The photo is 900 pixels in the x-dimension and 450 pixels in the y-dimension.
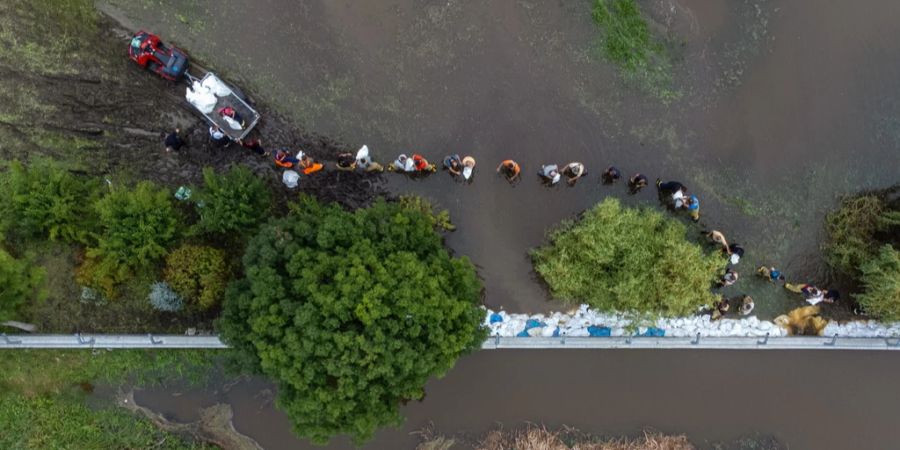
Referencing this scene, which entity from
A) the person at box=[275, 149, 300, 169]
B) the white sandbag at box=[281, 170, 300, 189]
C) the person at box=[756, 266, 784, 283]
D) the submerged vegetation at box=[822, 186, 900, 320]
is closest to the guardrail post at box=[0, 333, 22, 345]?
the white sandbag at box=[281, 170, 300, 189]

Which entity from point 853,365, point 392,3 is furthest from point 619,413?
point 392,3

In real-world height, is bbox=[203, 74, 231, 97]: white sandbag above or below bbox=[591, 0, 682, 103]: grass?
→ below

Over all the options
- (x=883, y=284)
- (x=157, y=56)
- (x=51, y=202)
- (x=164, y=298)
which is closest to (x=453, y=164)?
(x=164, y=298)

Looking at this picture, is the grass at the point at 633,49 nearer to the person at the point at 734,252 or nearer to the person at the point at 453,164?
the person at the point at 734,252

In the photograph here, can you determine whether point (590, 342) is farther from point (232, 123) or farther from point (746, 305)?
point (232, 123)

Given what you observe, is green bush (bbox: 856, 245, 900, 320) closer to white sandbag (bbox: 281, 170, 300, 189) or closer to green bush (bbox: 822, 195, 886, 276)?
green bush (bbox: 822, 195, 886, 276)
